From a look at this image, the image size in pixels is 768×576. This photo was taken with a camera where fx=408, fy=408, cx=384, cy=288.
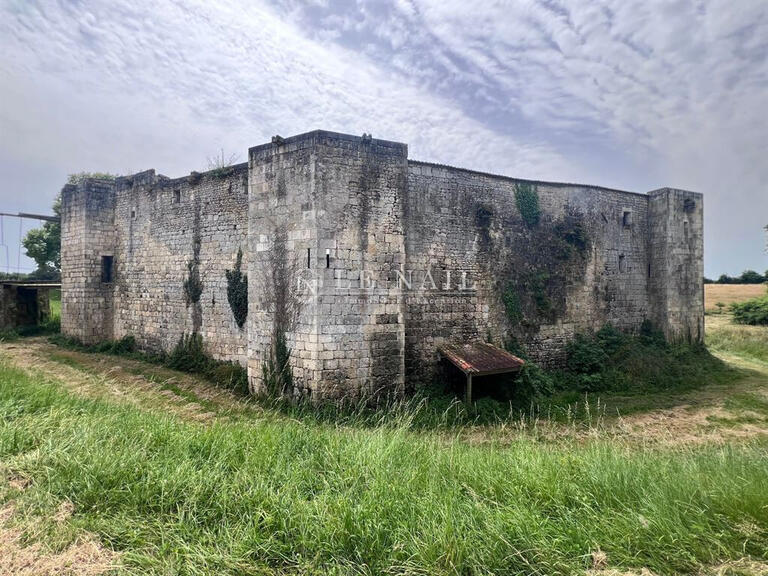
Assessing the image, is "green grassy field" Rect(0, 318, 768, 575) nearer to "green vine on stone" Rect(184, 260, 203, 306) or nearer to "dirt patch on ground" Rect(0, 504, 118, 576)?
"dirt patch on ground" Rect(0, 504, 118, 576)

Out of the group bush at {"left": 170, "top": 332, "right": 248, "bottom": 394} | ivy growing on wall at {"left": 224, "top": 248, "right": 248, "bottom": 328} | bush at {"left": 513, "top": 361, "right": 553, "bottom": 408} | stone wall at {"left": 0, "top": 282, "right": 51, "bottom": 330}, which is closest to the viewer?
bush at {"left": 513, "top": 361, "right": 553, "bottom": 408}

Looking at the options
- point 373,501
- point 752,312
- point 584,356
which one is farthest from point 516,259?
point 752,312

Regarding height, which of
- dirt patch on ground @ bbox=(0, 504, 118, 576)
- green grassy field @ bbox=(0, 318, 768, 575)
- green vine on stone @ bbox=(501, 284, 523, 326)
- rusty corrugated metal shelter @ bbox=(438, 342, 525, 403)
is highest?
green vine on stone @ bbox=(501, 284, 523, 326)

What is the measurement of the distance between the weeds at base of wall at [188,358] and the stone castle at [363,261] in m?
0.32

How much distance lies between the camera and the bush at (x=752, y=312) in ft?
71.7

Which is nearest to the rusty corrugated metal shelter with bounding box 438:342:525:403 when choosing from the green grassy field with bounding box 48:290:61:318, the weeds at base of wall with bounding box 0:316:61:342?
the weeds at base of wall with bounding box 0:316:61:342

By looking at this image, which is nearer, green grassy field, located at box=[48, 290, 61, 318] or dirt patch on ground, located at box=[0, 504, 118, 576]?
dirt patch on ground, located at box=[0, 504, 118, 576]

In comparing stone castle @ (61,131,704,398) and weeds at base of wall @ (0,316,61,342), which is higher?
stone castle @ (61,131,704,398)

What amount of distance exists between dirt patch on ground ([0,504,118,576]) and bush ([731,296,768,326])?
29.0 metres

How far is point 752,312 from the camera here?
74.0 feet

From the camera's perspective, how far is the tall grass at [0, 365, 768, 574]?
3268mm

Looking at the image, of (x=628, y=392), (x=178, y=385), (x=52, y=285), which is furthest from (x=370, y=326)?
(x=52, y=285)

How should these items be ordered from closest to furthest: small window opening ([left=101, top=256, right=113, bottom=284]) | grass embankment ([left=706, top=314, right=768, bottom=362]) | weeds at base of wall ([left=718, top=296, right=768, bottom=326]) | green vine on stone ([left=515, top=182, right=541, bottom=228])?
1. green vine on stone ([left=515, top=182, right=541, bottom=228])
2. small window opening ([left=101, top=256, right=113, bottom=284])
3. grass embankment ([left=706, top=314, right=768, bottom=362])
4. weeds at base of wall ([left=718, top=296, right=768, bottom=326])

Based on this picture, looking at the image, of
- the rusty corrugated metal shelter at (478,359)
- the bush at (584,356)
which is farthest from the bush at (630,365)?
the rusty corrugated metal shelter at (478,359)
